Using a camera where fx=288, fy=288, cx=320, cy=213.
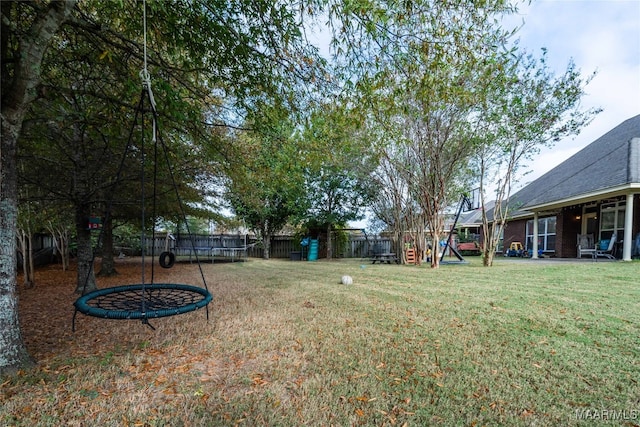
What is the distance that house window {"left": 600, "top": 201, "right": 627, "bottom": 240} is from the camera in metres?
11.2

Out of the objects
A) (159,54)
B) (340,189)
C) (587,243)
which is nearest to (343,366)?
(159,54)

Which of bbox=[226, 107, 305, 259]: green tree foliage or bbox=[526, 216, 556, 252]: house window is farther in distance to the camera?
bbox=[526, 216, 556, 252]: house window

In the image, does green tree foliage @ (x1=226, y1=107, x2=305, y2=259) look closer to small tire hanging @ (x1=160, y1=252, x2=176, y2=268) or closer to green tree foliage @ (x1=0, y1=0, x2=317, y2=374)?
green tree foliage @ (x1=0, y1=0, x2=317, y2=374)

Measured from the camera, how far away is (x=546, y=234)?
15.8m

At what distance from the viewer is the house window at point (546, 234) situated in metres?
15.2

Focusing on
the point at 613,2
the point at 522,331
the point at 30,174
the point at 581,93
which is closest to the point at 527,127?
the point at 581,93

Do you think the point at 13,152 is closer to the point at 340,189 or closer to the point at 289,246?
the point at 340,189

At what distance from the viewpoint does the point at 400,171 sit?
1066 centimetres

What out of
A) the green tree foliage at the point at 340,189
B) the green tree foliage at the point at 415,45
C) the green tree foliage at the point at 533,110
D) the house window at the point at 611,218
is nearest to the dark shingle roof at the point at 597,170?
the house window at the point at 611,218

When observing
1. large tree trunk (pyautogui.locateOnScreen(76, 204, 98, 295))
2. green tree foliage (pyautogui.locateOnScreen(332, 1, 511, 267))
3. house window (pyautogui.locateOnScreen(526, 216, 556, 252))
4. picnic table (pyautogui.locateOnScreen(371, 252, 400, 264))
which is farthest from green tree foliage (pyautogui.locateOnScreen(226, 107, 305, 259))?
house window (pyautogui.locateOnScreen(526, 216, 556, 252))

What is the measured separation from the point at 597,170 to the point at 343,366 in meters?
14.6

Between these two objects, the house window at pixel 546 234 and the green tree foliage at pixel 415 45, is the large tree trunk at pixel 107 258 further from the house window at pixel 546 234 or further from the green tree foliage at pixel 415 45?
the house window at pixel 546 234

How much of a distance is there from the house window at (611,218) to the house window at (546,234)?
2.95 meters

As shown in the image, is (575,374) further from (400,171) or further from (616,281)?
(400,171)
